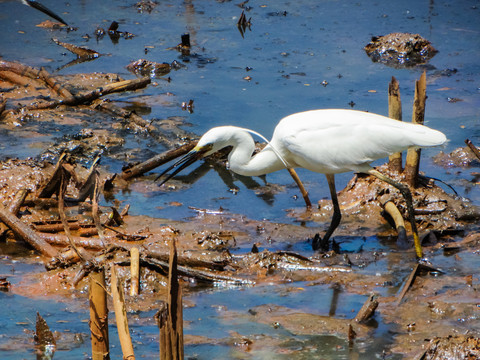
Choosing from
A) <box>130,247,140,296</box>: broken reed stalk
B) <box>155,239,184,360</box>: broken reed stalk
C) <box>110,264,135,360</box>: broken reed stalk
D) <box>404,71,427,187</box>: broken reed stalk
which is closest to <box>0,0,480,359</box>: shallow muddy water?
<box>130,247,140,296</box>: broken reed stalk

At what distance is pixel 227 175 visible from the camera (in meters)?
8.17

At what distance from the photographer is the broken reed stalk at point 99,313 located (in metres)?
3.28

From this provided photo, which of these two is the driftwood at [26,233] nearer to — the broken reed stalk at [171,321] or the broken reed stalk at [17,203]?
the broken reed stalk at [17,203]

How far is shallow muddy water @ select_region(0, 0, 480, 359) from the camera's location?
4660mm

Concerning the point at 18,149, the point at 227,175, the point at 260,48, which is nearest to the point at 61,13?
the point at 260,48

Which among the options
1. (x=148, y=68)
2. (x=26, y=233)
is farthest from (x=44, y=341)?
(x=148, y=68)

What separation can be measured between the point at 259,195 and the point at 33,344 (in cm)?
378

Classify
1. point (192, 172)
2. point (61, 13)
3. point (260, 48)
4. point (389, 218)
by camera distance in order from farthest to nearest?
point (61, 13)
point (260, 48)
point (192, 172)
point (389, 218)

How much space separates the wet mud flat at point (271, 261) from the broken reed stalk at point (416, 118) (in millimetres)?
166

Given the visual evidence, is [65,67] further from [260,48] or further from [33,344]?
[33,344]

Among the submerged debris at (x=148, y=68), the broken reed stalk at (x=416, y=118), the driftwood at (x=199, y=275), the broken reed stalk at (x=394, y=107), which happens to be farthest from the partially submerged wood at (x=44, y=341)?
the submerged debris at (x=148, y=68)

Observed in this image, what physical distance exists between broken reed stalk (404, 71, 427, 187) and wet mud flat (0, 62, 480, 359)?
17cm

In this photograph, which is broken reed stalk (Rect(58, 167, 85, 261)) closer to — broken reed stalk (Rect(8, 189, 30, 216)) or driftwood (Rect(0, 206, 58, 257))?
driftwood (Rect(0, 206, 58, 257))

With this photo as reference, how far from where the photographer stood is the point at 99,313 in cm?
334
